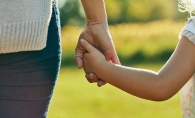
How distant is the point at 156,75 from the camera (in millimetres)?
2629

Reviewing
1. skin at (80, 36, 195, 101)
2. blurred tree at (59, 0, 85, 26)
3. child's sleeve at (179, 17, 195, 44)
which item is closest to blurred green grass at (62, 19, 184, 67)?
skin at (80, 36, 195, 101)

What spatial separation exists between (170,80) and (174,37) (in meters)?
12.7

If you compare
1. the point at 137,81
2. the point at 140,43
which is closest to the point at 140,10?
the point at 140,43

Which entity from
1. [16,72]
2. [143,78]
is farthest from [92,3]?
[16,72]

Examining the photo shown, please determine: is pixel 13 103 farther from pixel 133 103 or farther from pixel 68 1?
pixel 68 1

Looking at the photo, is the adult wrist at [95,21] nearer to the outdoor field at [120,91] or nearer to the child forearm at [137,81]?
the child forearm at [137,81]

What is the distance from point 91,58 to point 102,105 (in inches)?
191

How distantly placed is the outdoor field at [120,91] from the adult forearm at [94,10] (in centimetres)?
395

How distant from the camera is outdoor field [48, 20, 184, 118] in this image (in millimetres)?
7156

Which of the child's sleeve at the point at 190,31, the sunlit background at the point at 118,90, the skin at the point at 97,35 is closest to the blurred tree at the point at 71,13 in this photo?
the sunlit background at the point at 118,90

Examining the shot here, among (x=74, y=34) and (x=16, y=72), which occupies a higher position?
(x=16, y=72)

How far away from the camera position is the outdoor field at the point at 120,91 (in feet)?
23.5

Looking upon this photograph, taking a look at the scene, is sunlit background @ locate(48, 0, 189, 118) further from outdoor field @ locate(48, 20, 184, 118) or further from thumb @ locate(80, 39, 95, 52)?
thumb @ locate(80, 39, 95, 52)

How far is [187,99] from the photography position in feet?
9.05
